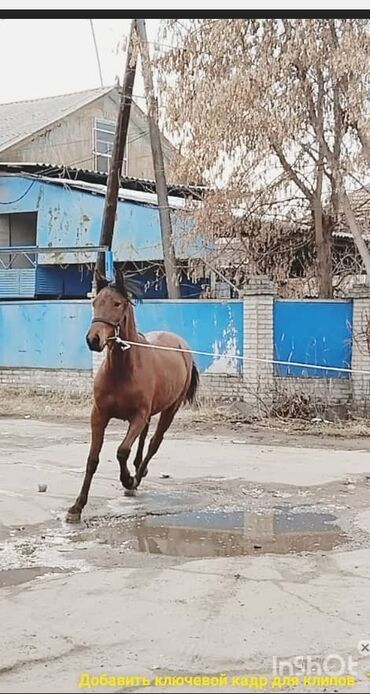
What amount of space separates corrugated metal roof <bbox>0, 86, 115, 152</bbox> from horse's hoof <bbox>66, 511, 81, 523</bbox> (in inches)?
137

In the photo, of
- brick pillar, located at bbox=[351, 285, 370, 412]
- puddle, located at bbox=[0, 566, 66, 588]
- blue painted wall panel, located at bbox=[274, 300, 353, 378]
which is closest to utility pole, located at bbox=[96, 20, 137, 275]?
blue painted wall panel, located at bbox=[274, 300, 353, 378]

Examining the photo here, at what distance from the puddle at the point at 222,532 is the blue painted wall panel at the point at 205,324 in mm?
2944

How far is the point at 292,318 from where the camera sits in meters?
7.90

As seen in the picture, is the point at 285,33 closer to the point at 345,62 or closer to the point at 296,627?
the point at 345,62

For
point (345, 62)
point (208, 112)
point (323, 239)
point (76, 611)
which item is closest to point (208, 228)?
point (323, 239)

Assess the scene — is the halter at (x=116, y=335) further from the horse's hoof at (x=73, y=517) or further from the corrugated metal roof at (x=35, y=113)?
the corrugated metal roof at (x=35, y=113)

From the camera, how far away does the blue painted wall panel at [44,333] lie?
23.6 ft

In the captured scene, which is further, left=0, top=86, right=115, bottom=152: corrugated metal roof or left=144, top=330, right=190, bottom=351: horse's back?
left=0, top=86, right=115, bottom=152: corrugated metal roof

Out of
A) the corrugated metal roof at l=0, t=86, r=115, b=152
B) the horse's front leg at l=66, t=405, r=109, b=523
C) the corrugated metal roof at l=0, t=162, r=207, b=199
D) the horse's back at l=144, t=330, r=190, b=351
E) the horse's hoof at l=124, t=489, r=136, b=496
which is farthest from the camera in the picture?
the corrugated metal roof at l=0, t=162, r=207, b=199

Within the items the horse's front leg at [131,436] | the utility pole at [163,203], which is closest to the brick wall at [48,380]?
the utility pole at [163,203]

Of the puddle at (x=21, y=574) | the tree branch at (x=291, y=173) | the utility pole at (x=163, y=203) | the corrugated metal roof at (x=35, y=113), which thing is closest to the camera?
the puddle at (x=21, y=574)

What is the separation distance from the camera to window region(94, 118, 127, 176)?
8.02 m

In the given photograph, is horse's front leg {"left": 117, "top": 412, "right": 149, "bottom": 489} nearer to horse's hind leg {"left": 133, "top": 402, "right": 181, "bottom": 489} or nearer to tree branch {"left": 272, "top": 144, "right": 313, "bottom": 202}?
horse's hind leg {"left": 133, "top": 402, "right": 181, "bottom": 489}

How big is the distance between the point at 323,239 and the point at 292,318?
954 millimetres
